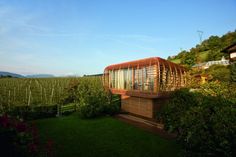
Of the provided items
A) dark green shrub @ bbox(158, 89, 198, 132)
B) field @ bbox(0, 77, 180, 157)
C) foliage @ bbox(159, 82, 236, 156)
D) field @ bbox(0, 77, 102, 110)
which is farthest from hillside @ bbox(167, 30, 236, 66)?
foliage @ bbox(159, 82, 236, 156)

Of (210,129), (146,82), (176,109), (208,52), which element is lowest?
(210,129)

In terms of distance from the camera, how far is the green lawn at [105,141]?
537cm

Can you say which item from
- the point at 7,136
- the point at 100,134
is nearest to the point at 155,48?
the point at 100,134

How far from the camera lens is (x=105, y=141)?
6.37 meters

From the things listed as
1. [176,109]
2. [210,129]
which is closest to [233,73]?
[176,109]

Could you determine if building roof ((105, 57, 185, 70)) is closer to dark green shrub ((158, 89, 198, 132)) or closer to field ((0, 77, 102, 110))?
field ((0, 77, 102, 110))

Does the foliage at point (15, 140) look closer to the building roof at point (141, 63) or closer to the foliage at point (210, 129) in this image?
the foliage at point (210, 129)

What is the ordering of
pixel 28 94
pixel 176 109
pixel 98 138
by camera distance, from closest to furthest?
pixel 176 109
pixel 98 138
pixel 28 94

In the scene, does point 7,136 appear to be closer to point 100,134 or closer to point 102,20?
point 100,134

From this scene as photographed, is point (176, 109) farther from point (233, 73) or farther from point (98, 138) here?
point (233, 73)

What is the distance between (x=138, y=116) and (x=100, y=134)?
394cm

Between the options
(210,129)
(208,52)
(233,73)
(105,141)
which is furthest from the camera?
(208,52)

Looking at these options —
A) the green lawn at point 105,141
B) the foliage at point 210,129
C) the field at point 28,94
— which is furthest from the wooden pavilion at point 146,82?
the foliage at point 210,129

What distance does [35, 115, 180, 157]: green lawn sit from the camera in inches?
211
